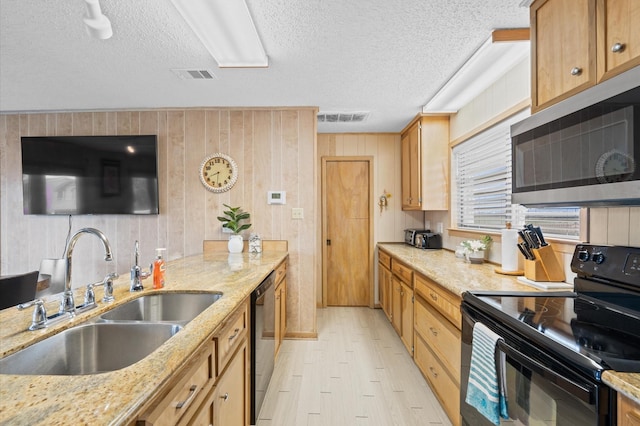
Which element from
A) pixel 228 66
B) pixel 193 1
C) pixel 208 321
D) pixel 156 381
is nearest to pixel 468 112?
pixel 228 66

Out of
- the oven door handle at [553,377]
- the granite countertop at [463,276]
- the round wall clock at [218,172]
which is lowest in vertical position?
the oven door handle at [553,377]

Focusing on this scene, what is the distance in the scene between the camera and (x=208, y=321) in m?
1.17

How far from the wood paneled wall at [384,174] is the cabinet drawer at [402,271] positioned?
0.96 meters

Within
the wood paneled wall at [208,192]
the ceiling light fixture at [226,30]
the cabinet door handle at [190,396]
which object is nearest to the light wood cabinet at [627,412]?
the cabinet door handle at [190,396]

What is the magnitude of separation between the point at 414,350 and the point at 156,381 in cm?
237

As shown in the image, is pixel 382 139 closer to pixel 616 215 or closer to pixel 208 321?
pixel 616 215

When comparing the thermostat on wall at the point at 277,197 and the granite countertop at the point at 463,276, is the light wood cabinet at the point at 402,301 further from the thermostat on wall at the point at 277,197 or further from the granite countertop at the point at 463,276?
the thermostat on wall at the point at 277,197

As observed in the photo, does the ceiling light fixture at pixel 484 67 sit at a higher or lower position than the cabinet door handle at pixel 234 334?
higher

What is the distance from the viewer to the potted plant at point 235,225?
3.15 m

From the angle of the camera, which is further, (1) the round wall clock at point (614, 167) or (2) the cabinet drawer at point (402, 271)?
(2) the cabinet drawer at point (402, 271)

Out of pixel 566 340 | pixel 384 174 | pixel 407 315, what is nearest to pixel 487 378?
pixel 566 340

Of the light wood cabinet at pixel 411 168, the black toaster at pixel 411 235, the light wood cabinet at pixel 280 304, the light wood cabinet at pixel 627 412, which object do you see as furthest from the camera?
the black toaster at pixel 411 235

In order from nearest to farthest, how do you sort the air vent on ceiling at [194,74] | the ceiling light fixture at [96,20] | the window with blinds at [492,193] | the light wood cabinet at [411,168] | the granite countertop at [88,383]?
the granite countertop at [88,383] < the ceiling light fixture at [96,20] < the window with blinds at [492,193] < the air vent on ceiling at [194,74] < the light wood cabinet at [411,168]

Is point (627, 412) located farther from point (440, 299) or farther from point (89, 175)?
point (89, 175)
